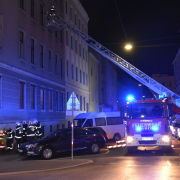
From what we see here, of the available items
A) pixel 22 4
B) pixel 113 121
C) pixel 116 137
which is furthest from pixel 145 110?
pixel 22 4

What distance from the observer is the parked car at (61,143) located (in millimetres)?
14367

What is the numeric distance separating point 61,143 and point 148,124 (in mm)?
4590

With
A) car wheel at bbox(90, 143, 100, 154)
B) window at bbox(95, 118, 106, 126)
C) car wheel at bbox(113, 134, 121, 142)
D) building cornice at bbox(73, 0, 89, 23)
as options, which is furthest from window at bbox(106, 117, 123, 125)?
building cornice at bbox(73, 0, 89, 23)

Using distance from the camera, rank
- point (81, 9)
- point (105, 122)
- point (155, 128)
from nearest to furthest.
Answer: point (155, 128), point (105, 122), point (81, 9)

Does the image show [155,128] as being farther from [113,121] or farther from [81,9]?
[81,9]

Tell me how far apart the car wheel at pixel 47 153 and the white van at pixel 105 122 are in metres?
8.15

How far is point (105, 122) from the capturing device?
23.6 m

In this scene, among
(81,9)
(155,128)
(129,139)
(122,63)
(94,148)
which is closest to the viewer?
(155,128)

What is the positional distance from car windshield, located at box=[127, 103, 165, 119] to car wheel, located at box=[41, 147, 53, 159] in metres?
4.57

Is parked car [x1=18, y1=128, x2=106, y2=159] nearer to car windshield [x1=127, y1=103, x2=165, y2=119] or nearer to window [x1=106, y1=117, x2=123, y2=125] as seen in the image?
car windshield [x1=127, y1=103, x2=165, y2=119]

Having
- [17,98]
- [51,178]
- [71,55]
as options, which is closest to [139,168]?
[51,178]

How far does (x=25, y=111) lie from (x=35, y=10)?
8.77 meters

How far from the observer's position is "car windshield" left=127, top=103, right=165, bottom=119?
52.5ft

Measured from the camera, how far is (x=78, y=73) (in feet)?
129
